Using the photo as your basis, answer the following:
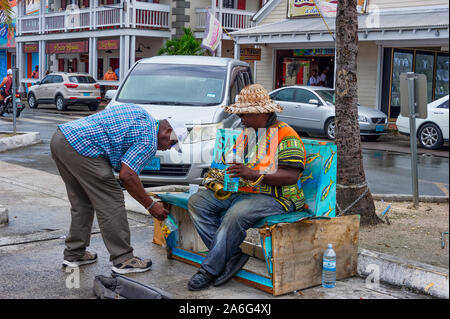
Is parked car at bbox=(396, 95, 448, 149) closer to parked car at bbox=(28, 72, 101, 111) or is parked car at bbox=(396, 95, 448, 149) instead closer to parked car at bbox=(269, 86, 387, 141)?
parked car at bbox=(269, 86, 387, 141)

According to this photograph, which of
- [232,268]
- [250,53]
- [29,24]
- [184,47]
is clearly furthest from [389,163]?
[29,24]

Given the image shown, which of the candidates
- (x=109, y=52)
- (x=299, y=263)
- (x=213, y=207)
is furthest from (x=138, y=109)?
(x=109, y=52)

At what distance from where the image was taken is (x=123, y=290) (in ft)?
13.6

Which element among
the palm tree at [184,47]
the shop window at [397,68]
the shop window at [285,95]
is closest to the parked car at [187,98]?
the shop window at [285,95]

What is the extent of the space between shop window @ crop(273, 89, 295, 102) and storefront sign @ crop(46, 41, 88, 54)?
16416mm

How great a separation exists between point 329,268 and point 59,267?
2.21m

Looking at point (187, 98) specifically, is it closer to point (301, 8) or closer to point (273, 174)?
point (273, 174)

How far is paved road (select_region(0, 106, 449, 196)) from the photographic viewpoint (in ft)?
32.7

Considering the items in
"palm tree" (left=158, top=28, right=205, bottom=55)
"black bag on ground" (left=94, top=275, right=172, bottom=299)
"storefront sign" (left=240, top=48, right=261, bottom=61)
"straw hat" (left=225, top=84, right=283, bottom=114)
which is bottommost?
"black bag on ground" (left=94, top=275, right=172, bottom=299)

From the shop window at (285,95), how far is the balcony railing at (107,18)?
11.9 m

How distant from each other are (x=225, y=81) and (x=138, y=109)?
478 cm

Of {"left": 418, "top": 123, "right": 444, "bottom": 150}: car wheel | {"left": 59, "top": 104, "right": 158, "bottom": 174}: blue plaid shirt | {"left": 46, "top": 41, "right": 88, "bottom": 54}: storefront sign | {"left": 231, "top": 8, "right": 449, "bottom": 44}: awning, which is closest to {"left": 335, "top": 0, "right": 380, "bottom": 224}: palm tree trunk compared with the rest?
{"left": 59, "top": 104, "right": 158, "bottom": 174}: blue plaid shirt

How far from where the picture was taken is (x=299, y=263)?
4496 millimetres

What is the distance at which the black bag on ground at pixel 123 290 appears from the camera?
3.95 meters
